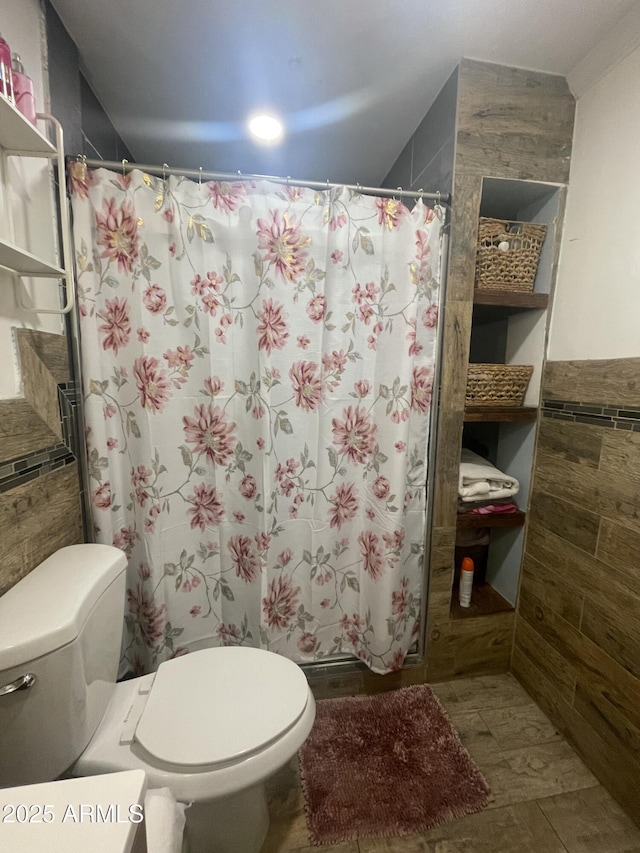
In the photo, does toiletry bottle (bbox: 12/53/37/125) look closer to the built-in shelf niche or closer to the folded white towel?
the built-in shelf niche

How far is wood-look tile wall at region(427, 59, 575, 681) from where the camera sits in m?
1.24

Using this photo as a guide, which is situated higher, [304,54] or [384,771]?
[304,54]

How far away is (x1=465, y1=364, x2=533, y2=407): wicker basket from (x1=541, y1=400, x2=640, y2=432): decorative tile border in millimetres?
120

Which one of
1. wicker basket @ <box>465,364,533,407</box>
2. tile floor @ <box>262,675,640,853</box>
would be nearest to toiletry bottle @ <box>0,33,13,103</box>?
wicker basket @ <box>465,364,533,407</box>

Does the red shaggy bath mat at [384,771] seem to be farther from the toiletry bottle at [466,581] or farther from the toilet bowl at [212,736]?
the toiletry bottle at [466,581]

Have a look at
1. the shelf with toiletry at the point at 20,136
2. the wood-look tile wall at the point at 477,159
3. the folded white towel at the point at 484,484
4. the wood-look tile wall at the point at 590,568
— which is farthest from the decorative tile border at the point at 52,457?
the wood-look tile wall at the point at 590,568

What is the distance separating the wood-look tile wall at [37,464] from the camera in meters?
0.86

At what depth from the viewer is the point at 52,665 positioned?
0.74 meters

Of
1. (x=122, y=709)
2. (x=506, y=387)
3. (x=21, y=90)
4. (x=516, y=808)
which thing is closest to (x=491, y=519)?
(x=506, y=387)

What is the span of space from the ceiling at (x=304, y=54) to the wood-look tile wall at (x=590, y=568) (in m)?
1.04

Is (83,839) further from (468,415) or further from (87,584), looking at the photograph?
(468,415)

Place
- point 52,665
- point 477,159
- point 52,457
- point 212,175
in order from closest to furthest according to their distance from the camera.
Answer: point 52,665, point 52,457, point 212,175, point 477,159

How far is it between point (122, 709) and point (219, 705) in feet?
0.86

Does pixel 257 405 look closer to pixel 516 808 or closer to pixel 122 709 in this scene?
pixel 122 709
